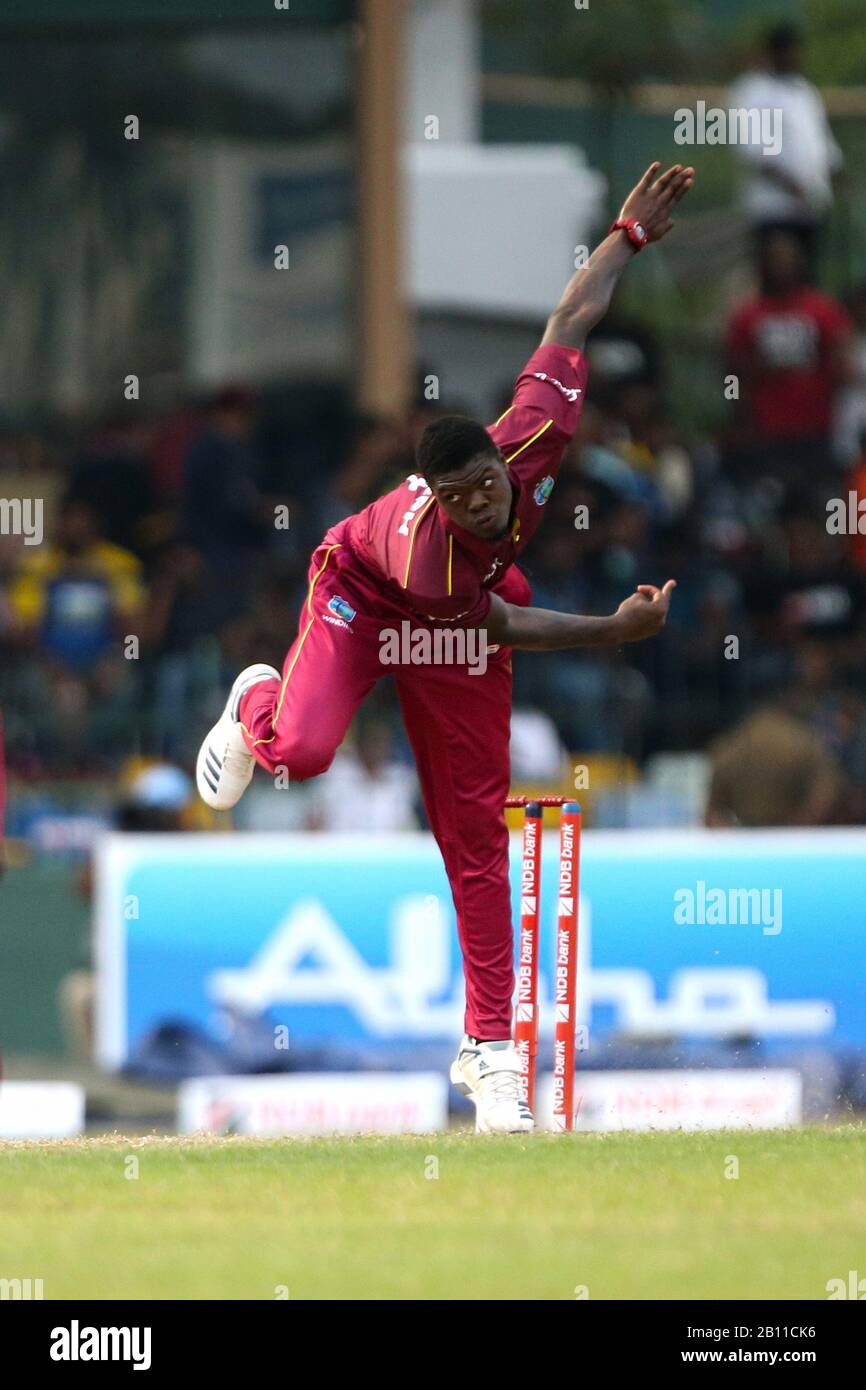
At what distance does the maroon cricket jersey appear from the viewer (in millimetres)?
8727

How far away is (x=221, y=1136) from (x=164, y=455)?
30.1 feet

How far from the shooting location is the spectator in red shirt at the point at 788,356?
18.4 meters

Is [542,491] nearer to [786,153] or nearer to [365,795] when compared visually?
[365,795]

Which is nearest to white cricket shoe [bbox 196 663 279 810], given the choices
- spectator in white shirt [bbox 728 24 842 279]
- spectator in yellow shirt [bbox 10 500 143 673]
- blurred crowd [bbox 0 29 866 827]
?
blurred crowd [bbox 0 29 866 827]

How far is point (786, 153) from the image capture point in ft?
59.9

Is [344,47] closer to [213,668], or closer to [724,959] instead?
[213,668]

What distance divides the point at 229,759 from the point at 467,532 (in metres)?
1.62

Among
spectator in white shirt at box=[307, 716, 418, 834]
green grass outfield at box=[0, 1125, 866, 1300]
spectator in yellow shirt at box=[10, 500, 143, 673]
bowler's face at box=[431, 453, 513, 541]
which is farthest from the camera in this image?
spectator in yellow shirt at box=[10, 500, 143, 673]

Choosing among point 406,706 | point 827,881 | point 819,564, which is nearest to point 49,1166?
point 406,706

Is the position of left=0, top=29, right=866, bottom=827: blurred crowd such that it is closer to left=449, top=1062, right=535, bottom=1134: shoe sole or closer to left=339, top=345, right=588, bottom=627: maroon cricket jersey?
left=449, top=1062, right=535, bottom=1134: shoe sole

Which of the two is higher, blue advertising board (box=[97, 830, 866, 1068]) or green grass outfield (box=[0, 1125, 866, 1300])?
blue advertising board (box=[97, 830, 866, 1068])

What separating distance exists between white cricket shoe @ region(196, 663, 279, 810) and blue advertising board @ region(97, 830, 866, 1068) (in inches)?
174

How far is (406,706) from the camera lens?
9.47m

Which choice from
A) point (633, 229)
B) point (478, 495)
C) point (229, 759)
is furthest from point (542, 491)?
point (229, 759)
